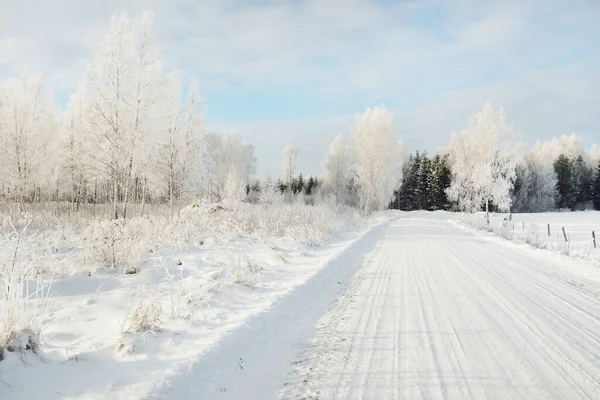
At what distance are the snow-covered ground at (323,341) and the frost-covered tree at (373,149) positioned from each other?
104ft

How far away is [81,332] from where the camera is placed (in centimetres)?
409

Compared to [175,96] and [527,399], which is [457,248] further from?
[175,96]

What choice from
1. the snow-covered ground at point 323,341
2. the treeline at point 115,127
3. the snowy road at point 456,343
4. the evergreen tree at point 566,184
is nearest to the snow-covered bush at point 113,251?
the snow-covered ground at point 323,341

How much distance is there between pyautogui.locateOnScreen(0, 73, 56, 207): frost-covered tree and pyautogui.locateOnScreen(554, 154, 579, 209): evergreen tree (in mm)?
71757

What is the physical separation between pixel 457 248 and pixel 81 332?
1221cm

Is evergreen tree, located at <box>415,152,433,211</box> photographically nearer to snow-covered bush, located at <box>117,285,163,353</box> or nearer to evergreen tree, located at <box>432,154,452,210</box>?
evergreen tree, located at <box>432,154,452,210</box>

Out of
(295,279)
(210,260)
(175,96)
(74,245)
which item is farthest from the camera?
(175,96)

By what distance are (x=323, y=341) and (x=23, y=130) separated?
27.0 metres

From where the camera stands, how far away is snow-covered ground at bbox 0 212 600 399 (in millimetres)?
2977

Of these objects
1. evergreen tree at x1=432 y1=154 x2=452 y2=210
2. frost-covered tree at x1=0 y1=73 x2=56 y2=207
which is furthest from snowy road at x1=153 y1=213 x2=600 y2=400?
evergreen tree at x1=432 y1=154 x2=452 y2=210

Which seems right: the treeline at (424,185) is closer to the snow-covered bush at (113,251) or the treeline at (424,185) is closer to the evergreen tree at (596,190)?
the evergreen tree at (596,190)

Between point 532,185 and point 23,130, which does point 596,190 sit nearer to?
point 532,185

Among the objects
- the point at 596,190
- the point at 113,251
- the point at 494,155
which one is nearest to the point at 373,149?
the point at 494,155

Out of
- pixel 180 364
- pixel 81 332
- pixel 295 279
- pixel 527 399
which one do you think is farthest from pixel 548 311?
pixel 81 332
